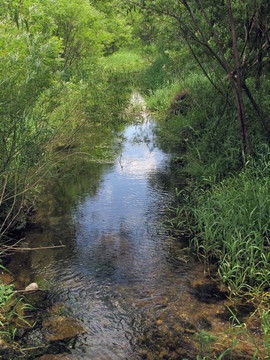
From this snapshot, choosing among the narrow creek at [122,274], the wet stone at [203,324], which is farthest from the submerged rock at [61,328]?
the wet stone at [203,324]

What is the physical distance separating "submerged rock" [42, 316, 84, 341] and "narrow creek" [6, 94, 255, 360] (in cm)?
9

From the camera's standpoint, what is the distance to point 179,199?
7.42 meters

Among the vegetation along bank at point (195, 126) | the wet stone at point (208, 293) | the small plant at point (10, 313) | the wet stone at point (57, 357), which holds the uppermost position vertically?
the vegetation along bank at point (195, 126)

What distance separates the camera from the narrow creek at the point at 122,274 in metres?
3.69

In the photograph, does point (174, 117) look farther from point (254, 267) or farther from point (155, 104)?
point (254, 267)

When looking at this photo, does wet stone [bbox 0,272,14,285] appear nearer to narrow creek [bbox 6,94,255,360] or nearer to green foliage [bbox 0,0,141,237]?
narrow creek [bbox 6,94,255,360]

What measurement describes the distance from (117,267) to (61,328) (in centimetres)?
138

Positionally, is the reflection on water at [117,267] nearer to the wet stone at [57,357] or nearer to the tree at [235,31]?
the wet stone at [57,357]

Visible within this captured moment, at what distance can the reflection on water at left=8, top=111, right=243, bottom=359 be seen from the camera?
12.3ft

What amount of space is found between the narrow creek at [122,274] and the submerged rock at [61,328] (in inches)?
3.6

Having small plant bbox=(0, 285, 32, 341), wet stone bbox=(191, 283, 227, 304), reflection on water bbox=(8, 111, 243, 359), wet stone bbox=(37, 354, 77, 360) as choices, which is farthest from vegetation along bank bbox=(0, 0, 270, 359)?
wet stone bbox=(37, 354, 77, 360)

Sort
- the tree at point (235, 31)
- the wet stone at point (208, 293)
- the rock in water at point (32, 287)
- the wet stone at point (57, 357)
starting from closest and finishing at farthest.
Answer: the wet stone at point (57, 357) < the wet stone at point (208, 293) < the rock in water at point (32, 287) < the tree at point (235, 31)

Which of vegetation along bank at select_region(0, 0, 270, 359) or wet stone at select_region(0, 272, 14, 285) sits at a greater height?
vegetation along bank at select_region(0, 0, 270, 359)

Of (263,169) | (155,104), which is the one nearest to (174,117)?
(155,104)
